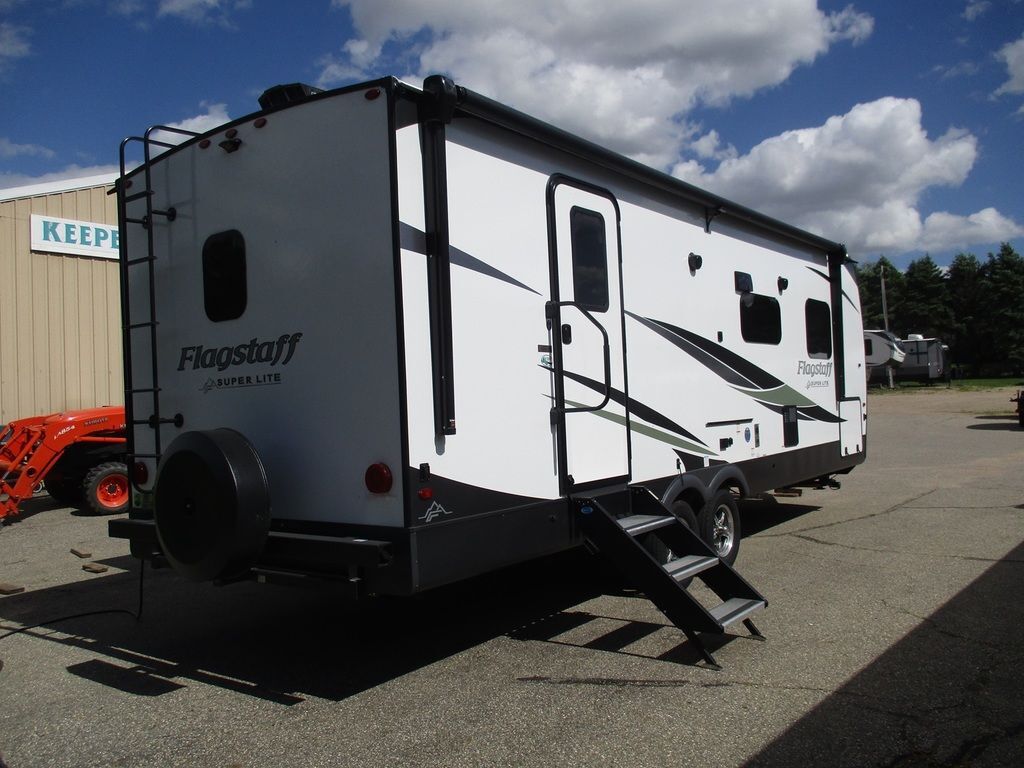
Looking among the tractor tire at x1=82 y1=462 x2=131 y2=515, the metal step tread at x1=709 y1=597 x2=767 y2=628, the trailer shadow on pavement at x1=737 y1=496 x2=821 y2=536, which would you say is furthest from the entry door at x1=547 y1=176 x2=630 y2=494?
the tractor tire at x1=82 y1=462 x2=131 y2=515

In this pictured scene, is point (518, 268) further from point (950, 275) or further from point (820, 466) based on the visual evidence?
point (950, 275)

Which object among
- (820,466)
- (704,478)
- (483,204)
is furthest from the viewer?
(820,466)

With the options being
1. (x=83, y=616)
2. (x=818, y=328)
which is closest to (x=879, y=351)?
(x=818, y=328)

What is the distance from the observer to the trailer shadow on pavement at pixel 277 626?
487 centimetres

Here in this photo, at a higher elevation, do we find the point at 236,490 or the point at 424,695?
the point at 236,490

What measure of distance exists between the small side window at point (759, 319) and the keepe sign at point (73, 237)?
10073 millimetres

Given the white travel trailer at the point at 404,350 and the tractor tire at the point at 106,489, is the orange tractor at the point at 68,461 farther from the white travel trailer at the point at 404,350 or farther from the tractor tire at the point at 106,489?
the white travel trailer at the point at 404,350

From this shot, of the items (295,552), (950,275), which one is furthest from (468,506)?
(950,275)

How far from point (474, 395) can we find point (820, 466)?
5386 millimetres

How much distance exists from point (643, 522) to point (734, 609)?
0.76 meters

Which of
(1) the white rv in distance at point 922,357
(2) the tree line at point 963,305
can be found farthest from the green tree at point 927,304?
(1) the white rv in distance at point 922,357

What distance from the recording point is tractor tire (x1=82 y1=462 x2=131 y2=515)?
1098 cm

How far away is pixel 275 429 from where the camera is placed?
188 inches

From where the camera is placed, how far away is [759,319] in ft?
25.4
